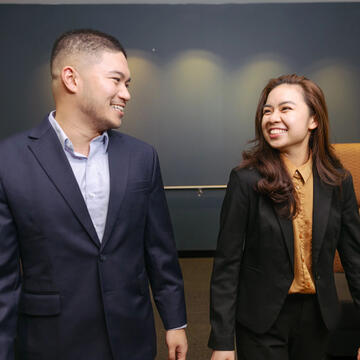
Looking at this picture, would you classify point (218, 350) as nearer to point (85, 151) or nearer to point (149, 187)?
point (149, 187)

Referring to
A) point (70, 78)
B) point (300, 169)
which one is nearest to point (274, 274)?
point (300, 169)

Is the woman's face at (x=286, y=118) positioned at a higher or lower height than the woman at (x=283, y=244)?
higher

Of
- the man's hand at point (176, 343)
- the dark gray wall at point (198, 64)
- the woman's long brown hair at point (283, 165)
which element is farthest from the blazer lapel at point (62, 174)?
the dark gray wall at point (198, 64)

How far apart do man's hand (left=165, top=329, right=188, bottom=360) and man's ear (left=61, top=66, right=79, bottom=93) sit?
0.85 metres

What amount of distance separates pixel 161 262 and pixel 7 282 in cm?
47

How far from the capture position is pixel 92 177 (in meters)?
1.06

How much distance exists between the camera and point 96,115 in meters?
1.06

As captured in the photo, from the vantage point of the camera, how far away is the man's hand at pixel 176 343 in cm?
116

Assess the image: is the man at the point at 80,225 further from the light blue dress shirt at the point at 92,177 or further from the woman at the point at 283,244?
the woman at the point at 283,244

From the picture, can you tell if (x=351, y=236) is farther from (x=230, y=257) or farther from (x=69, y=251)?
(x=69, y=251)

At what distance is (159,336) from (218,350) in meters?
1.47

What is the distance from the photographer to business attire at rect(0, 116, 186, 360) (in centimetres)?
97

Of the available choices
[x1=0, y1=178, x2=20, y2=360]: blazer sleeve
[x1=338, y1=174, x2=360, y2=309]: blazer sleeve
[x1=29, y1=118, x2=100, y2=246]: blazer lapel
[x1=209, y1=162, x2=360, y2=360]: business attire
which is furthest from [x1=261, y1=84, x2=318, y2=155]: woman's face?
[x1=0, y1=178, x2=20, y2=360]: blazer sleeve

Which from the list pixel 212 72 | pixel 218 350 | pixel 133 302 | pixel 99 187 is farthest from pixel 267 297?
pixel 212 72
